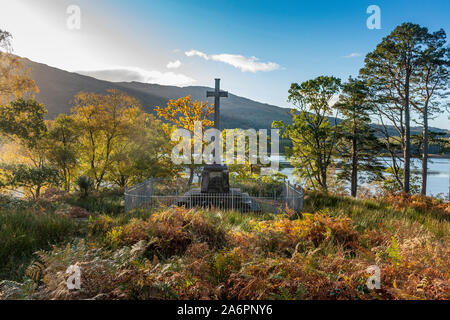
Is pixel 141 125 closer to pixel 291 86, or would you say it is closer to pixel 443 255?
pixel 291 86

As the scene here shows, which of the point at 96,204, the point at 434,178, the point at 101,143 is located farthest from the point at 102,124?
the point at 434,178

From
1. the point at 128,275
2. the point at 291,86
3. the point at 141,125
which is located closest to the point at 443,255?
the point at 128,275

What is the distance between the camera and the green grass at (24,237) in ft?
12.2

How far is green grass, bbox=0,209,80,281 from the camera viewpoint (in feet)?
12.2

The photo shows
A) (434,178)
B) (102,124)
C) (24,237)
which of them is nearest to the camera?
(24,237)

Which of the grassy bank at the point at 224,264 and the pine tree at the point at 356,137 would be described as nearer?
the grassy bank at the point at 224,264

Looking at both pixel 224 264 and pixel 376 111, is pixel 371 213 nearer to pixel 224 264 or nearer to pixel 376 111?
pixel 224 264

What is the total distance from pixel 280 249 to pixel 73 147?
20.9 metres

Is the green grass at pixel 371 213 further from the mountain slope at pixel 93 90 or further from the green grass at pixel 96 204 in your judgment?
the mountain slope at pixel 93 90

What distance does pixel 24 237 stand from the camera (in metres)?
4.65

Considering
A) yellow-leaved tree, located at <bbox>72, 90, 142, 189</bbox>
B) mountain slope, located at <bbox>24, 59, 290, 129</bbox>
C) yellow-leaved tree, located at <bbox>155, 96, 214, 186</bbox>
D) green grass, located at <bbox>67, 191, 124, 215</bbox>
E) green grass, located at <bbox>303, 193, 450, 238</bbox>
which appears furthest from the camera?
mountain slope, located at <bbox>24, 59, 290, 129</bbox>

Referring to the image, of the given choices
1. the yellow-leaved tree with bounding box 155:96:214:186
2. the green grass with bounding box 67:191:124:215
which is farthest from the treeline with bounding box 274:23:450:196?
the green grass with bounding box 67:191:124:215

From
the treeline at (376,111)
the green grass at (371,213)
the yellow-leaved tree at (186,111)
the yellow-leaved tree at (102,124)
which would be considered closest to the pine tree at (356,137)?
the treeline at (376,111)

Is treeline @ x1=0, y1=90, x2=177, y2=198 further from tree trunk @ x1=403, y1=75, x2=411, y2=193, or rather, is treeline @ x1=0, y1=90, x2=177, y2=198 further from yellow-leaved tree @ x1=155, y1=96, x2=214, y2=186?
tree trunk @ x1=403, y1=75, x2=411, y2=193
